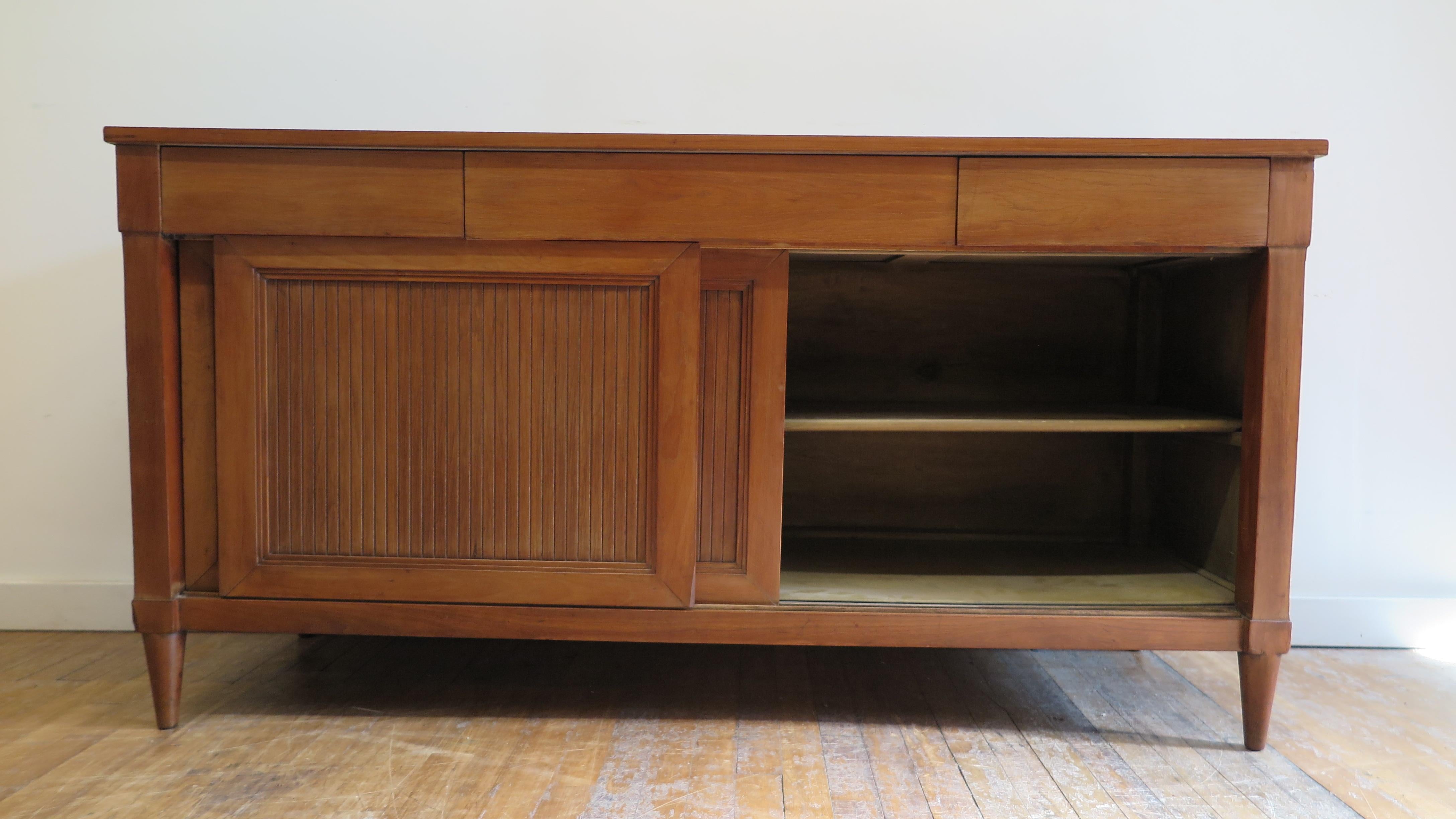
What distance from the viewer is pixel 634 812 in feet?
3.60

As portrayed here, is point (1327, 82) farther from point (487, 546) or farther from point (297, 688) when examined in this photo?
point (297, 688)

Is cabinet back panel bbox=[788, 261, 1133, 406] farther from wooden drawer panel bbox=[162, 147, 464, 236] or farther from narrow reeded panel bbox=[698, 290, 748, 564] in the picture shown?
wooden drawer panel bbox=[162, 147, 464, 236]

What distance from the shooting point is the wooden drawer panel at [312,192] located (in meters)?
1.27

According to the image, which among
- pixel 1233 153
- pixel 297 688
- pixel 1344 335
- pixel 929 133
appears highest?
pixel 929 133

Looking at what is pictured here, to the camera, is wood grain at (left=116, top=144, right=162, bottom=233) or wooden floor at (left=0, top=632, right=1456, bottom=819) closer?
wooden floor at (left=0, top=632, right=1456, bottom=819)

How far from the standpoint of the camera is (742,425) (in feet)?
4.35

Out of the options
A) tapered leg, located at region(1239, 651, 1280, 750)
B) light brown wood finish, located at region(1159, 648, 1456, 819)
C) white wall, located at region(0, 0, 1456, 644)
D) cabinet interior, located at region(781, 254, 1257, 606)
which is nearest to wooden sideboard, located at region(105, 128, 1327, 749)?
tapered leg, located at region(1239, 651, 1280, 750)

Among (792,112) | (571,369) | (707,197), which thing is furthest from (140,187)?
(792,112)

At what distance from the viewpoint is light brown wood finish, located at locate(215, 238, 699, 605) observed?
4.22 feet

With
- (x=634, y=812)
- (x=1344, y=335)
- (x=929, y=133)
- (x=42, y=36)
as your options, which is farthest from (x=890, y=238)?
(x=42, y=36)

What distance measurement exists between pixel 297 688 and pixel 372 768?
15.0 inches

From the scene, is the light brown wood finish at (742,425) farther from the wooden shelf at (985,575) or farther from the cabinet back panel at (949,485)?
the cabinet back panel at (949,485)

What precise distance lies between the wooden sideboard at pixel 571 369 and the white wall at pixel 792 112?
624 mm

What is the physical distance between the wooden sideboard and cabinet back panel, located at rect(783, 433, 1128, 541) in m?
0.48
